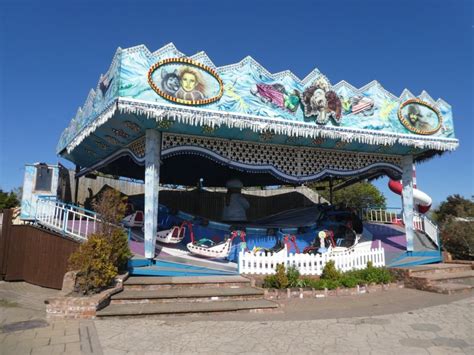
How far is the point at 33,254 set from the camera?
8555 millimetres

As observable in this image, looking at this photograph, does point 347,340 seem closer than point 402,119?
A: Yes

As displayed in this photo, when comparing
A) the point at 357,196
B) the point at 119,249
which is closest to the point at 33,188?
the point at 119,249

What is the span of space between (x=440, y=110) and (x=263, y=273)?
7896mm

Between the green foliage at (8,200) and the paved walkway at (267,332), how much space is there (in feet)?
37.1

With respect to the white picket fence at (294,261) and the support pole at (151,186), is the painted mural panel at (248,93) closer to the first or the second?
the support pole at (151,186)

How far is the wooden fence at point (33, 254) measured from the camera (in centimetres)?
802

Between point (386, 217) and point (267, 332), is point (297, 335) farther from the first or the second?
point (386, 217)

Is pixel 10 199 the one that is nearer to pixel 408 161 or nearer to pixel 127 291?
pixel 127 291

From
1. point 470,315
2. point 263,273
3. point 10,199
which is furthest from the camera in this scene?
point 10,199

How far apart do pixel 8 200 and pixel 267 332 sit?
1651 centimetres

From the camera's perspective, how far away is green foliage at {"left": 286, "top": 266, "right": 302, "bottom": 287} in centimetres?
743

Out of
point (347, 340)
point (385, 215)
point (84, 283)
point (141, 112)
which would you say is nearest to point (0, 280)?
point (84, 283)

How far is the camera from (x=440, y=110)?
10.8 meters

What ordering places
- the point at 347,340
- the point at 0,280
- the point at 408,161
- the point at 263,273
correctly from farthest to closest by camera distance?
the point at 408,161 → the point at 0,280 → the point at 263,273 → the point at 347,340
